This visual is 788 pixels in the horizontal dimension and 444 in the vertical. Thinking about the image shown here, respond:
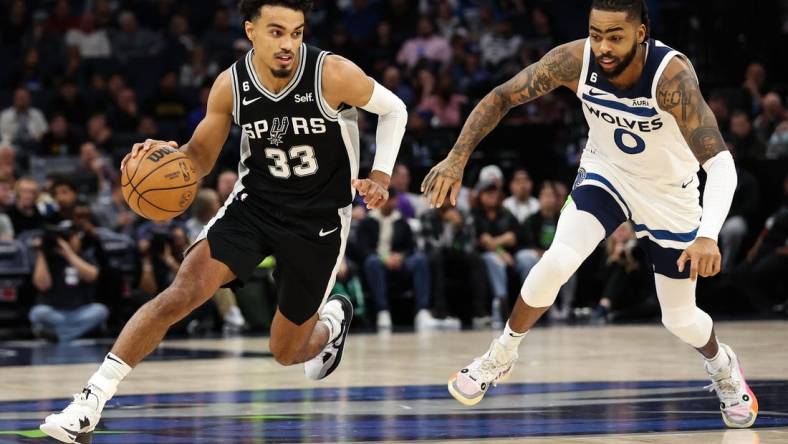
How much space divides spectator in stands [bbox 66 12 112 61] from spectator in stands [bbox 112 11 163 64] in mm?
217

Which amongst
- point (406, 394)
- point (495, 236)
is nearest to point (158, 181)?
point (406, 394)

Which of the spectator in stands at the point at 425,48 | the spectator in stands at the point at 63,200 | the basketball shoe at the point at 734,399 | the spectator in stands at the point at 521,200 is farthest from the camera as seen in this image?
the spectator in stands at the point at 425,48

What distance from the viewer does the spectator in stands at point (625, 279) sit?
1384cm

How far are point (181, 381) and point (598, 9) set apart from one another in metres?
3.66

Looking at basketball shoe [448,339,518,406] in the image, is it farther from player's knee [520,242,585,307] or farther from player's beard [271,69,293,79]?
player's beard [271,69,293,79]

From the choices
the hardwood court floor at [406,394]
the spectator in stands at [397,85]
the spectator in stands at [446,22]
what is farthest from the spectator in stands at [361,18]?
the hardwood court floor at [406,394]

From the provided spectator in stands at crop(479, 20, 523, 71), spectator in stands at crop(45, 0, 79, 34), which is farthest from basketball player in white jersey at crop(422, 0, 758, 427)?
spectator in stands at crop(45, 0, 79, 34)

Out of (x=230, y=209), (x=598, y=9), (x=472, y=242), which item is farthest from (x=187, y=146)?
(x=472, y=242)

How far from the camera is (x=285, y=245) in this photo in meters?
5.92

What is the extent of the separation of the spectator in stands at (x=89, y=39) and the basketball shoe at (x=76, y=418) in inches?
479

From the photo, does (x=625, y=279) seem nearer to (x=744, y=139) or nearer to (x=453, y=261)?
(x=453, y=261)

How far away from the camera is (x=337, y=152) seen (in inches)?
233

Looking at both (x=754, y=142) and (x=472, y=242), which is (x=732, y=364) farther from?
(x=754, y=142)

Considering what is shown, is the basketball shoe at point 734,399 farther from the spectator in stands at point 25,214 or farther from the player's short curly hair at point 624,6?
the spectator in stands at point 25,214
